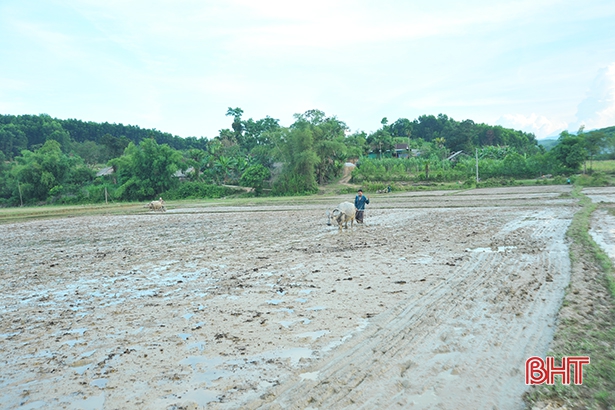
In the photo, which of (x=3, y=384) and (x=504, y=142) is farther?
Result: (x=504, y=142)

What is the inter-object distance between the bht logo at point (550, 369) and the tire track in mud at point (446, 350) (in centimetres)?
9

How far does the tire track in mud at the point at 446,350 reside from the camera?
3.55 meters

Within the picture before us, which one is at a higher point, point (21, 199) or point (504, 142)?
point (504, 142)

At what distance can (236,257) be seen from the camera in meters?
10.3

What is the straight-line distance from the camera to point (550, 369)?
12.5ft

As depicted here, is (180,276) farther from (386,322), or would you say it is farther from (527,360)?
(527,360)

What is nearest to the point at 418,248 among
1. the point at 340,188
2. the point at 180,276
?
the point at 180,276

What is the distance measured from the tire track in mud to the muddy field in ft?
0.06

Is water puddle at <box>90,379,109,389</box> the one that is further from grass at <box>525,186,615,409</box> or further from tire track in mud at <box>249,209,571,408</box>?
grass at <box>525,186,615,409</box>

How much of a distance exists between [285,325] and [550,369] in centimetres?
281

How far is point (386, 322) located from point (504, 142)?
84.4 meters

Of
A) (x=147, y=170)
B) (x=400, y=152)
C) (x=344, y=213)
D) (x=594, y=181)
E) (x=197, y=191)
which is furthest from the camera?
(x=400, y=152)

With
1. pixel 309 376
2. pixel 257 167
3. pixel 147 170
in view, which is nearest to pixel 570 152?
pixel 257 167

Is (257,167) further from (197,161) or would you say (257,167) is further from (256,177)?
(197,161)
